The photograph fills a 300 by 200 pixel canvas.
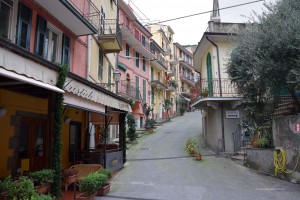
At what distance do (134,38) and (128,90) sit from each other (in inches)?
228

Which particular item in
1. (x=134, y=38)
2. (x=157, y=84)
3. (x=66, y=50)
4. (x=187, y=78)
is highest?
(x=187, y=78)

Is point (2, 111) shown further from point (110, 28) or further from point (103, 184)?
point (110, 28)

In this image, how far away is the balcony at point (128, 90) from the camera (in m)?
29.4

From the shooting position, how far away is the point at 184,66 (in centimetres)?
6369

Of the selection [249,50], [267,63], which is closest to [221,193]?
[267,63]

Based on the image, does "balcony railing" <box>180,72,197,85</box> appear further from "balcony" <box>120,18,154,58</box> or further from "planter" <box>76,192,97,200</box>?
"planter" <box>76,192,97,200</box>

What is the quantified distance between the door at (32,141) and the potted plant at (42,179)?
2541 millimetres

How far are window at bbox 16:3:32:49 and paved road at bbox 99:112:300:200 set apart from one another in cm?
564

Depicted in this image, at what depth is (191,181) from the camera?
1177cm

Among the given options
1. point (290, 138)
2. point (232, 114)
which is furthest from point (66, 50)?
point (232, 114)

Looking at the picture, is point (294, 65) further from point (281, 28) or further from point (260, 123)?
point (260, 123)

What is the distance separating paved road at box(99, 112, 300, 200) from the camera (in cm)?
962

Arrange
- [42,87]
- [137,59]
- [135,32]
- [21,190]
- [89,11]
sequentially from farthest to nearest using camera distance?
[137,59], [135,32], [89,11], [42,87], [21,190]

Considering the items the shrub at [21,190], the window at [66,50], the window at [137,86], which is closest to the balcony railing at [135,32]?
the window at [137,86]
